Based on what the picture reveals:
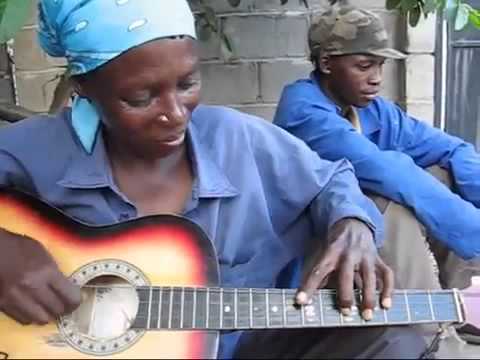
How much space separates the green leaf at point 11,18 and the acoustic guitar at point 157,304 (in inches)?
14.2

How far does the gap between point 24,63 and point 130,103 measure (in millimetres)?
1572

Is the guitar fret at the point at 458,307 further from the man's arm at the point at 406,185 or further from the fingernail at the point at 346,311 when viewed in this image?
the man's arm at the point at 406,185

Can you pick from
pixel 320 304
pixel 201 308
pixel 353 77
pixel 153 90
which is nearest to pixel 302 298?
pixel 320 304

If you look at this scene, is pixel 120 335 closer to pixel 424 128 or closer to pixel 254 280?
pixel 254 280

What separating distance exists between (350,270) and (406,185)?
698 mm

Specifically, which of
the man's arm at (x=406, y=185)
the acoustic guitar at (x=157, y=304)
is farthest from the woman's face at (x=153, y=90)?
the man's arm at (x=406, y=185)

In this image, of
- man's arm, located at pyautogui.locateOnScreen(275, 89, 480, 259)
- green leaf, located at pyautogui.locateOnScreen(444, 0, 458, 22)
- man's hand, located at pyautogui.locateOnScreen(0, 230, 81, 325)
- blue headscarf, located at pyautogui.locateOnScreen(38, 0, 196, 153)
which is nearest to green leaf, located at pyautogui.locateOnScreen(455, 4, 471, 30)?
green leaf, located at pyautogui.locateOnScreen(444, 0, 458, 22)

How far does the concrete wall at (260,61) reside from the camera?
3.05 meters

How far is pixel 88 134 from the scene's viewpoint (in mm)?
1738

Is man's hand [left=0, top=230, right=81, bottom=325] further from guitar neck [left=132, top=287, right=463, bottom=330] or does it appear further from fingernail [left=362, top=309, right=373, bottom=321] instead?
fingernail [left=362, top=309, right=373, bottom=321]

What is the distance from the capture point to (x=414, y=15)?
2695 mm

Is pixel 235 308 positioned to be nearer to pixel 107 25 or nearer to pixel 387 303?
pixel 387 303

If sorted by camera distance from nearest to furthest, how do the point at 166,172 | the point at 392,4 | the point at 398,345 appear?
the point at 398,345 → the point at 166,172 → the point at 392,4

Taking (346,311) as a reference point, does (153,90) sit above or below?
above
